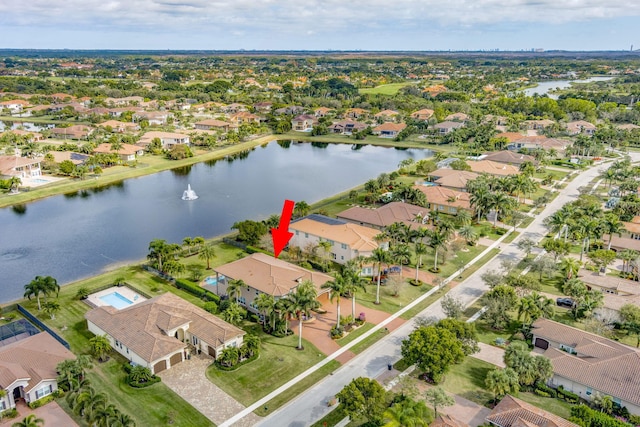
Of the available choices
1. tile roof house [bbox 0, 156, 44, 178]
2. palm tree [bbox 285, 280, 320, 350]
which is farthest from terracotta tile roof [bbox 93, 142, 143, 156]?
palm tree [bbox 285, 280, 320, 350]

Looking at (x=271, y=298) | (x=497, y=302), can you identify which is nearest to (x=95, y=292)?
(x=271, y=298)

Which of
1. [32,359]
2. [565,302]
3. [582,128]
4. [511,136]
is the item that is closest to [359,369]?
[565,302]

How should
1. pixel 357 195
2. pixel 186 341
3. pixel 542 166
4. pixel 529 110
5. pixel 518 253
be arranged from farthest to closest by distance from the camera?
pixel 529 110 < pixel 542 166 < pixel 357 195 < pixel 518 253 < pixel 186 341

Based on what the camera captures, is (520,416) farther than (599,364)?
No

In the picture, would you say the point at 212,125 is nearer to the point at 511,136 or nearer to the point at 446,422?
the point at 511,136

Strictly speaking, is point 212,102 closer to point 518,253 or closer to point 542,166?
point 542,166

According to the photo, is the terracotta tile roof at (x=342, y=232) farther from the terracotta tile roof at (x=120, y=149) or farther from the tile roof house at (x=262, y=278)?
the terracotta tile roof at (x=120, y=149)
